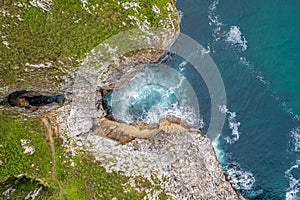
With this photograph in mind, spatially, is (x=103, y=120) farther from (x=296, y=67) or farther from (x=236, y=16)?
(x=296, y=67)

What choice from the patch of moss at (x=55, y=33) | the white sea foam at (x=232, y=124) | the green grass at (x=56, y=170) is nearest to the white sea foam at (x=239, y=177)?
the white sea foam at (x=232, y=124)

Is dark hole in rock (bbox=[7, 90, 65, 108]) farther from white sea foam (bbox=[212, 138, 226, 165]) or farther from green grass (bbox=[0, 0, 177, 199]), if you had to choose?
white sea foam (bbox=[212, 138, 226, 165])

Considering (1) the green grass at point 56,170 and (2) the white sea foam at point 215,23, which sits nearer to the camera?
(1) the green grass at point 56,170

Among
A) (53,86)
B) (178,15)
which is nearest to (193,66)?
(178,15)

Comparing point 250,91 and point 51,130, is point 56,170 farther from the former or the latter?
point 250,91

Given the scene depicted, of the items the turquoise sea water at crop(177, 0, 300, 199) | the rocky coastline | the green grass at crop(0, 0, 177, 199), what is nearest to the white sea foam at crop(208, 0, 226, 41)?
the turquoise sea water at crop(177, 0, 300, 199)

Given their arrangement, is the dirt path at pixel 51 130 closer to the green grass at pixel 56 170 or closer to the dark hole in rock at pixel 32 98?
the green grass at pixel 56 170
